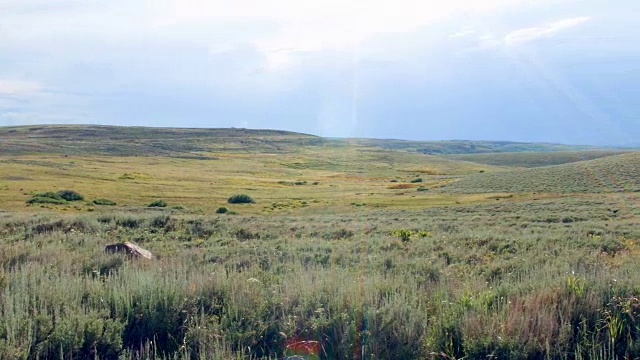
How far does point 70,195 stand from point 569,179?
5546cm

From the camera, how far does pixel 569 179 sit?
64.0m

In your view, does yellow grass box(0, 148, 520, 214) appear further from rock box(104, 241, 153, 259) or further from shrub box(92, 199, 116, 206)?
rock box(104, 241, 153, 259)

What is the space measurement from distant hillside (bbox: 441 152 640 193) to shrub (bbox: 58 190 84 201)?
43.8 meters

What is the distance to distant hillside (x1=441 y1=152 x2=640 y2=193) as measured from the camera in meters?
57.4

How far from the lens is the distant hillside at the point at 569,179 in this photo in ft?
188

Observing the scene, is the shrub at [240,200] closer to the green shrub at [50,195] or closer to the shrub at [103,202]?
the shrub at [103,202]

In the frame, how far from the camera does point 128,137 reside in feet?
620

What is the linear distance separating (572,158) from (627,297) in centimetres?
19892

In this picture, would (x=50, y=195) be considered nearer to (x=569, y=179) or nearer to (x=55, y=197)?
(x=55, y=197)

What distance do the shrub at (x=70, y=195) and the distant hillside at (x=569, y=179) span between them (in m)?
43.8

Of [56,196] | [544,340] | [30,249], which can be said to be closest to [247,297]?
[544,340]

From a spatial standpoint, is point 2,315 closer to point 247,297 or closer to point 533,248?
point 247,297

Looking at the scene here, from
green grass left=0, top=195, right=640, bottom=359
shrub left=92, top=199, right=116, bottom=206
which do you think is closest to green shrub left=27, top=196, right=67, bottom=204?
shrub left=92, top=199, right=116, bottom=206

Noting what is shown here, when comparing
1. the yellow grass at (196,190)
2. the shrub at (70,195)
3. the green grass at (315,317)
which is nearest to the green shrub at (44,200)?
the yellow grass at (196,190)
